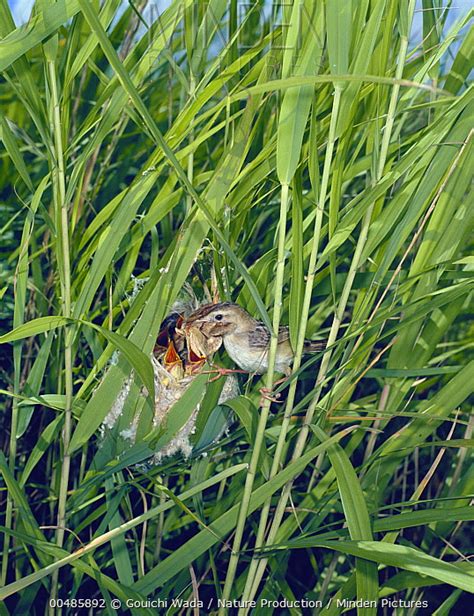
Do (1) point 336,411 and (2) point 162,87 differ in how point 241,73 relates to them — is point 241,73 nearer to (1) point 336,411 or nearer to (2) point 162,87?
(1) point 336,411

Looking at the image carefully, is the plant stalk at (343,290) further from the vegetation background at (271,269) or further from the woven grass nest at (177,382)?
the woven grass nest at (177,382)

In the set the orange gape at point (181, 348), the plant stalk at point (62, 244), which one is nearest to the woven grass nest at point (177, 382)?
the orange gape at point (181, 348)

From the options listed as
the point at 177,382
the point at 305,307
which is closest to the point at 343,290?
the point at 305,307

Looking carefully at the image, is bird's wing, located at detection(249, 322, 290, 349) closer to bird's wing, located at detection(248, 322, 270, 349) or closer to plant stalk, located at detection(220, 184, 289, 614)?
bird's wing, located at detection(248, 322, 270, 349)

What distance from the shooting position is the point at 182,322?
62.5 inches

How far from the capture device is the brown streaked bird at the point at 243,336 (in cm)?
136

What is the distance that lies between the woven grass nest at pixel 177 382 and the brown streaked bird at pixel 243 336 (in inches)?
1.9

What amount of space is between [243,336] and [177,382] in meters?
0.17

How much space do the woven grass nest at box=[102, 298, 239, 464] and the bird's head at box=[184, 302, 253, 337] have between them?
0.20ft

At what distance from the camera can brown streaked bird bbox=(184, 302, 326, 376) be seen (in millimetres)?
1355

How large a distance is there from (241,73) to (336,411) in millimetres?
680

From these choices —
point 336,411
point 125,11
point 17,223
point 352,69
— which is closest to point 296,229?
point 352,69

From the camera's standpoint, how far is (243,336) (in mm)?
1397

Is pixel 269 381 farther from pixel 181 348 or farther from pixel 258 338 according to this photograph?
pixel 181 348
